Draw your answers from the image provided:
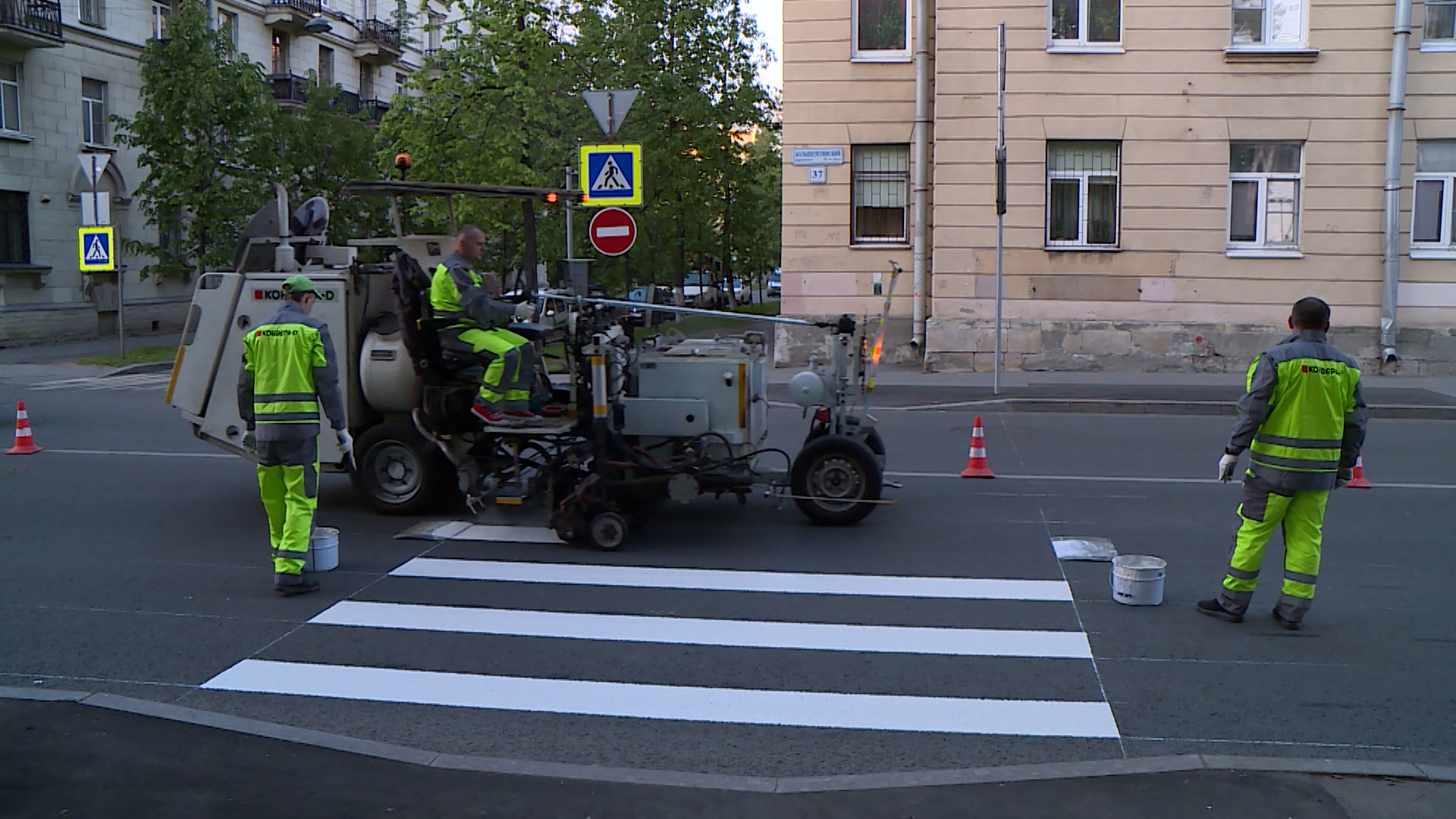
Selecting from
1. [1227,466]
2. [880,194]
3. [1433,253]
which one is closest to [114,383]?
[880,194]

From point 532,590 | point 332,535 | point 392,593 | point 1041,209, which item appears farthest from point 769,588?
point 1041,209

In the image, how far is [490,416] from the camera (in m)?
8.63

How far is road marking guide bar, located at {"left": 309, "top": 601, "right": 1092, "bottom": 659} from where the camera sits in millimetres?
6484

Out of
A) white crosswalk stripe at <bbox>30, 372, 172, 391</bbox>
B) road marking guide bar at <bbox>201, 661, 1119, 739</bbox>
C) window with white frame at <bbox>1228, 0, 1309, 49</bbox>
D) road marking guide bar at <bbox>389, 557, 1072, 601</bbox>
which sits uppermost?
window with white frame at <bbox>1228, 0, 1309, 49</bbox>

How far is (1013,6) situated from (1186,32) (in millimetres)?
2786

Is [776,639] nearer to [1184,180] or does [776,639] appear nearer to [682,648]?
[682,648]

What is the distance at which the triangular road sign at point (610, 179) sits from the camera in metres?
13.8

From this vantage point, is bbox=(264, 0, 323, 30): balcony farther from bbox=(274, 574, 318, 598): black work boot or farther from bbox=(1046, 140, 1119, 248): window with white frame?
bbox=(274, 574, 318, 598): black work boot

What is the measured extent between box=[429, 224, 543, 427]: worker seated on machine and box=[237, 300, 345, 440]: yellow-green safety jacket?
3.92ft

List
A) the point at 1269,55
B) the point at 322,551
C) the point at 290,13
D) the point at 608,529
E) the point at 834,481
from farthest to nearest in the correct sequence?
1. the point at 290,13
2. the point at 1269,55
3. the point at 834,481
4. the point at 608,529
5. the point at 322,551

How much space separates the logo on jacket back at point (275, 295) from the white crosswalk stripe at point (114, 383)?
37.2 ft

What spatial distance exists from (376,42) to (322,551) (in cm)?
4239

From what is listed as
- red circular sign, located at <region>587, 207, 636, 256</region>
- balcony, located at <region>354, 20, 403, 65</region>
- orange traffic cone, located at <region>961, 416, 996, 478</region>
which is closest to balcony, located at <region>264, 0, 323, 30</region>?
balcony, located at <region>354, 20, 403, 65</region>

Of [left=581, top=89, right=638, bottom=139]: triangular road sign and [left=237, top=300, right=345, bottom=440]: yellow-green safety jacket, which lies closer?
[left=237, top=300, right=345, bottom=440]: yellow-green safety jacket
